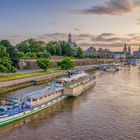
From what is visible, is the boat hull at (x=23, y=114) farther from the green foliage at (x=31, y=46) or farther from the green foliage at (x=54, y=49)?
the green foliage at (x=54, y=49)

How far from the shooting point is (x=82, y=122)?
1277 inches

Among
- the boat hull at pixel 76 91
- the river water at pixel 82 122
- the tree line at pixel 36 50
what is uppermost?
the tree line at pixel 36 50

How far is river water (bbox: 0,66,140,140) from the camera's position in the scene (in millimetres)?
28234

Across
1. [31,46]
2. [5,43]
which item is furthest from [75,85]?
[31,46]

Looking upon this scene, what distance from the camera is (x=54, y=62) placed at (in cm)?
11431

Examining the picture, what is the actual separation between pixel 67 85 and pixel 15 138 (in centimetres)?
2113

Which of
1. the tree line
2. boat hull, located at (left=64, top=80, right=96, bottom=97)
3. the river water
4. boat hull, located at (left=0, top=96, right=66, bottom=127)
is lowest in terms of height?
the river water

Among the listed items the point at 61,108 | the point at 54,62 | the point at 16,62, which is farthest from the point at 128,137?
the point at 54,62

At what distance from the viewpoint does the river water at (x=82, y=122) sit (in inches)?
1112

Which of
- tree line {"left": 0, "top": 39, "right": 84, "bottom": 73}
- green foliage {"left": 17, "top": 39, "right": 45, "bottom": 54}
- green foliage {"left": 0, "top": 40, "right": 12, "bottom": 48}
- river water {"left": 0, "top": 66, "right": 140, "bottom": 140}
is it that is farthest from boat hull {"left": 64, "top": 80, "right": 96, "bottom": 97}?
green foliage {"left": 17, "top": 39, "right": 45, "bottom": 54}

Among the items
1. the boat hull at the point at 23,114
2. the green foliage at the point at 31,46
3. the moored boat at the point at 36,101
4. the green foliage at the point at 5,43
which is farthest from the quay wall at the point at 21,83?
the green foliage at the point at 31,46

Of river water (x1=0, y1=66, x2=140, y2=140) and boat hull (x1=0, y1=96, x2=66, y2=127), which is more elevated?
boat hull (x1=0, y1=96, x2=66, y2=127)

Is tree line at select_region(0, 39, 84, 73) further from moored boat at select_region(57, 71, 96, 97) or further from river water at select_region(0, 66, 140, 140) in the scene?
river water at select_region(0, 66, 140, 140)

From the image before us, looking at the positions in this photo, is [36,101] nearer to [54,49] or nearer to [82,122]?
[82,122]
